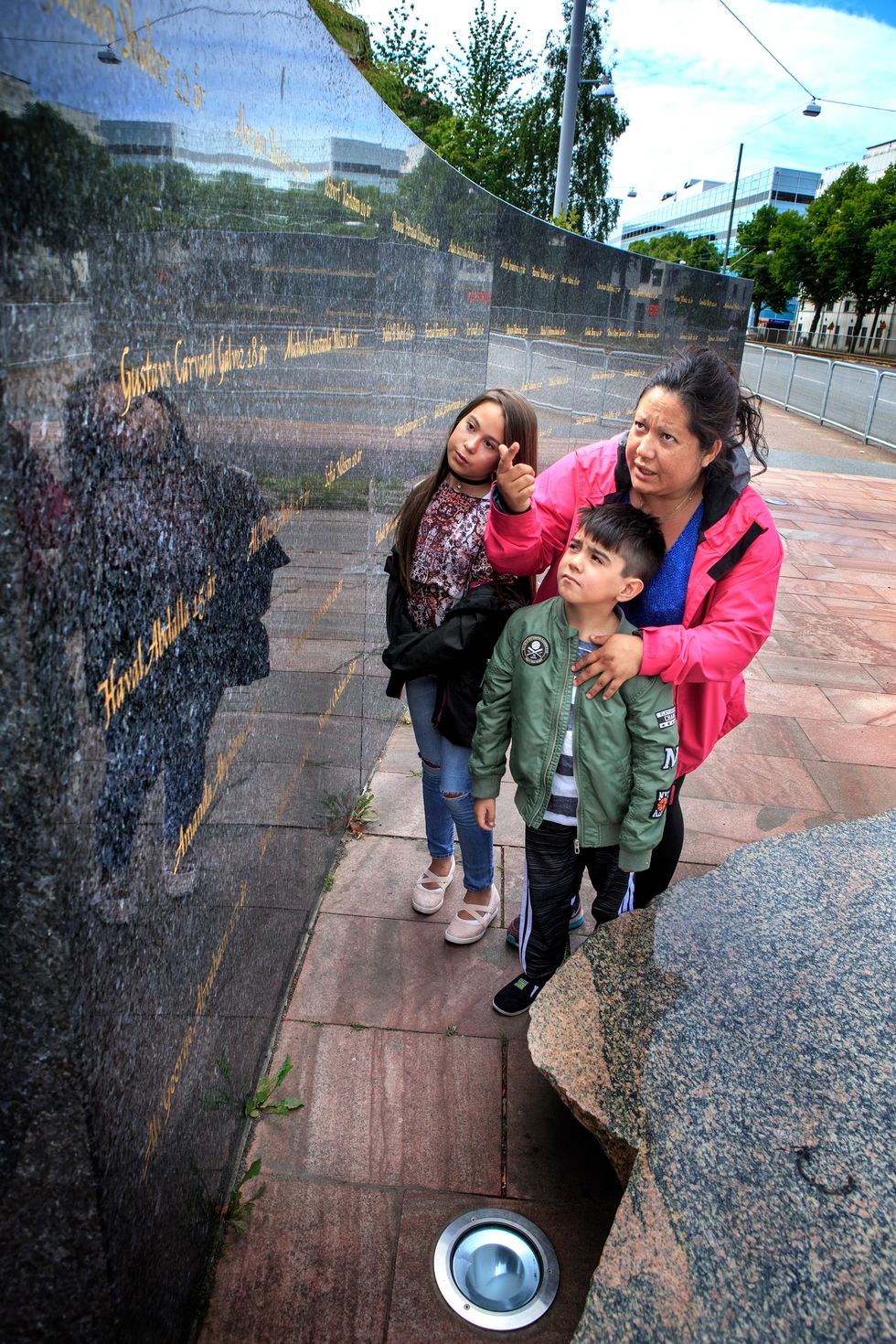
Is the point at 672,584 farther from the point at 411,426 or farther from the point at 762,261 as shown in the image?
the point at 762,261

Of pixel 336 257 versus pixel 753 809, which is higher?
pixel 336 257

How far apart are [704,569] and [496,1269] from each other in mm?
1742

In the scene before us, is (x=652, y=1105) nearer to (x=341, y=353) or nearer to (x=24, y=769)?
(x=24, y=769)

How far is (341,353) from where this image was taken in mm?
3283

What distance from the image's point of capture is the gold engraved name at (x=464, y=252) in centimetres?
517

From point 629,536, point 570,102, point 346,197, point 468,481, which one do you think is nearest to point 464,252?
point 346,197

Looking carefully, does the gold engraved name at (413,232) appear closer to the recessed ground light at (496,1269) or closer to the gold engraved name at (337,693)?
the gold engraved name at (337,693)

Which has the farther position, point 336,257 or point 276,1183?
point 336,257

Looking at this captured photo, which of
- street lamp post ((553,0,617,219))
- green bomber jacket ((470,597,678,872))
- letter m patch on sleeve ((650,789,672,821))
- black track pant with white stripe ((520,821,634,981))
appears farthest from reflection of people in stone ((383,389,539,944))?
street lamp post ((553,0,617,219))

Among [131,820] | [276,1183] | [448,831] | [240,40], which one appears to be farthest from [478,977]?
[240,40]

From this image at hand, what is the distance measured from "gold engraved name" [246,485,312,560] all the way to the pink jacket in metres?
0.57

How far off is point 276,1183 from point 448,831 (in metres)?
1.35

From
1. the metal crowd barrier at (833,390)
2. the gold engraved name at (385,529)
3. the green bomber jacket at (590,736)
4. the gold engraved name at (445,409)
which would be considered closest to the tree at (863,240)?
the metal crowd barrier at (833,390)

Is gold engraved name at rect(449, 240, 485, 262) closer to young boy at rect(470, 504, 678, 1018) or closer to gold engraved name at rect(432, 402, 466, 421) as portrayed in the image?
gold engraved name at rect(432, 402, 466, 421)
